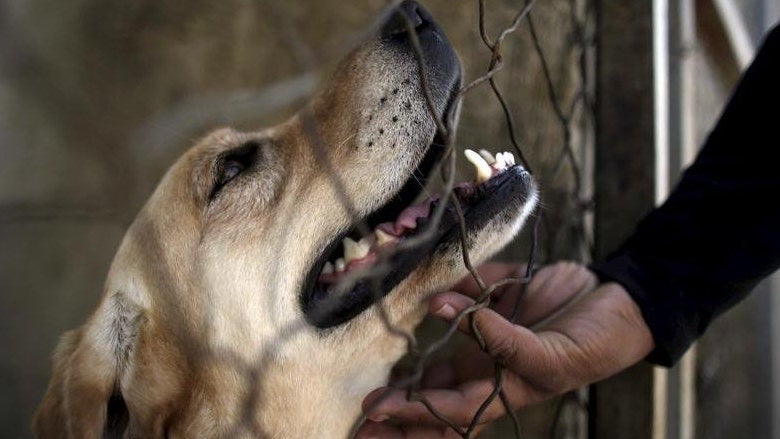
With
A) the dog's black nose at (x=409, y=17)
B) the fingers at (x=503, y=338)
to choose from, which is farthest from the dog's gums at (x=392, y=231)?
the dog's black nose at (x=409, y=17)

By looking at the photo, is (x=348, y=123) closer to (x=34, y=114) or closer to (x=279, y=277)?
(x=279, y=277)

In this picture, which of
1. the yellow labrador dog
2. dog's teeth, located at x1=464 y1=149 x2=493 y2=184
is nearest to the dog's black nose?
the yellow labrador dog

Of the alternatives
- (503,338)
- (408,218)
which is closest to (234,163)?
(408,218)

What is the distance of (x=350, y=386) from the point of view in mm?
1530

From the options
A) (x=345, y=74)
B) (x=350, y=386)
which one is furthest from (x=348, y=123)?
(x=350, y=386)

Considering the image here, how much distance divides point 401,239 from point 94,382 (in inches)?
26.9

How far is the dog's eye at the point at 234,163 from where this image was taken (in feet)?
5.31

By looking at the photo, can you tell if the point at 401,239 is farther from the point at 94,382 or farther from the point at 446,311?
the point at 94,382

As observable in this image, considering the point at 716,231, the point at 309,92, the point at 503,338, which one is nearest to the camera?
the point at 503,338

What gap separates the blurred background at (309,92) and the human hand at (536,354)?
1.13 feet

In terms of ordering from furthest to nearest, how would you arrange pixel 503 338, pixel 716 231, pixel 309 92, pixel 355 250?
pixel 309 92, pixel 716 231, pixel 355 250, pixel 503 338

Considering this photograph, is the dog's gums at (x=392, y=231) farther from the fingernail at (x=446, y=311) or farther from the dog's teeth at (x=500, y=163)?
the fingernail at (x=446, y=311)

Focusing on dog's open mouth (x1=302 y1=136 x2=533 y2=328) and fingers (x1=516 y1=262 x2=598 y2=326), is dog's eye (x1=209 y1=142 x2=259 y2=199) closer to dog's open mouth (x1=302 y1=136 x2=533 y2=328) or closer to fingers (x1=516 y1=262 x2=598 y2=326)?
dog's open mouth (x1=302 y1=136 x2=533 y2=328)

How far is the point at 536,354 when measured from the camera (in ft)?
4.42
